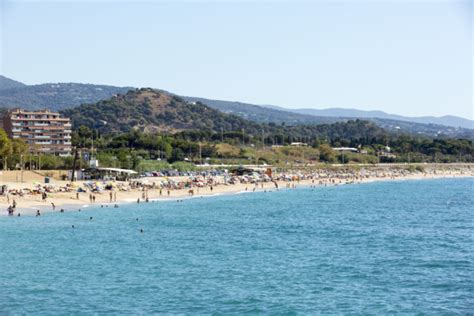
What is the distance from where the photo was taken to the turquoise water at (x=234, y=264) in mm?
22234

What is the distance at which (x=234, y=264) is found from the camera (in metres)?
28.9

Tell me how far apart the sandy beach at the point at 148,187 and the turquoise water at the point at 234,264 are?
14.8 ft

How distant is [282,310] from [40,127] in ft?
318

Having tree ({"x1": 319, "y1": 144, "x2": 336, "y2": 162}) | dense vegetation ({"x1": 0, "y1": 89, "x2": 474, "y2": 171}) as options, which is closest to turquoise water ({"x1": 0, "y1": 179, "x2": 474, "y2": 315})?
dense vegetation ({"x1": 0, "y1": 89, "x2": 474, "y2": 171})

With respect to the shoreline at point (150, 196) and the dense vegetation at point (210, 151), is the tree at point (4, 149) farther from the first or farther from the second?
the shoreline at point (150, 196)

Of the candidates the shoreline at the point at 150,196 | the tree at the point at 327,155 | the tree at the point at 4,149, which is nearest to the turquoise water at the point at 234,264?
the shoreline at the point at 150,196

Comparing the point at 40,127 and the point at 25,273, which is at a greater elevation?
the point at 40,127

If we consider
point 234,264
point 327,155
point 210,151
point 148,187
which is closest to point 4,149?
point 148,187

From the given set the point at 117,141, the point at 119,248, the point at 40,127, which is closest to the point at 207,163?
the point at 117,141

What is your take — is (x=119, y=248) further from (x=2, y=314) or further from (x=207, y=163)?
(x=207, y=163)

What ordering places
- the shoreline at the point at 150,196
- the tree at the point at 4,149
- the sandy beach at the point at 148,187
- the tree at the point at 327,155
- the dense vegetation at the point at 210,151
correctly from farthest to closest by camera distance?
1. the tree at the point at 327,155
2. the dense vegetation at the point at 210,151
3. the tree at the point at 4,149
4. the sandy beach at the point at 148,187
5. the shoreline at the point at 150,196

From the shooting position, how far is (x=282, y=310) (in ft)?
70.2

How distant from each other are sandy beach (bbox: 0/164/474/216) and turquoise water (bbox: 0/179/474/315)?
4.50m

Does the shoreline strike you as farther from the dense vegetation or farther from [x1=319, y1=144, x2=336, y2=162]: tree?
[x1=319, y1=144, x2=336, y2=162]: tree
